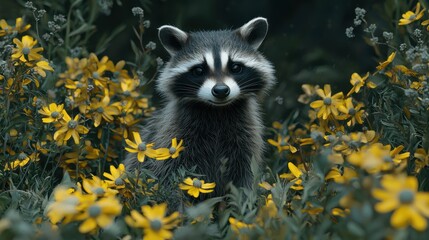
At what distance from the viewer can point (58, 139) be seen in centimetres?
448

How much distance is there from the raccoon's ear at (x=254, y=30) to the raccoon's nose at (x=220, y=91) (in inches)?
26.1

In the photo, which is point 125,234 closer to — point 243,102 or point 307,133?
point 243,102

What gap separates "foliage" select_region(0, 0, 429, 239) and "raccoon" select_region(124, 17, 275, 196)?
21 cm

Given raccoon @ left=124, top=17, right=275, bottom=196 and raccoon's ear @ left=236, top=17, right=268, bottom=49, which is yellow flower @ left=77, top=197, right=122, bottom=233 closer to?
raccoon @ left=124, top=17, right=275, bottom=196

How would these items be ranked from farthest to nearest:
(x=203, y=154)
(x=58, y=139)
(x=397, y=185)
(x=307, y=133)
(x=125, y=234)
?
(x=307, y=133) < (x=203, y=154) < (x=58, y=139) < (x=125, y=234) < (x=397, y=185)

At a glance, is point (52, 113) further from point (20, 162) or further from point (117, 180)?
point (117, 180)

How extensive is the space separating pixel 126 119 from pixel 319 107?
1.29 m

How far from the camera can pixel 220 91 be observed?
14.6 feet

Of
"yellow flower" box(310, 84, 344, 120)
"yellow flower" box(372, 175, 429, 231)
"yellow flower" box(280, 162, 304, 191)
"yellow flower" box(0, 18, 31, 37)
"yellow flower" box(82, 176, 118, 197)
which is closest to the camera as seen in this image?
"yellow flower" box(372, 175, 429, 231)

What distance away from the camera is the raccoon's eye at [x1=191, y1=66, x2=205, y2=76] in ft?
15.6

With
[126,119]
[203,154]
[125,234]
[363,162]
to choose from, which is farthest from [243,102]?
[363,162]

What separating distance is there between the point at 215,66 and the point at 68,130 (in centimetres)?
99

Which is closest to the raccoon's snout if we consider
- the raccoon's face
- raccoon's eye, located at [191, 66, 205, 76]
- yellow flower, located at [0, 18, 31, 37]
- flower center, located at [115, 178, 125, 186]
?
the raccoon's face

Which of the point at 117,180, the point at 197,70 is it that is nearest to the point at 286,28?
the point at 197,70
